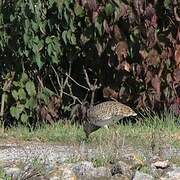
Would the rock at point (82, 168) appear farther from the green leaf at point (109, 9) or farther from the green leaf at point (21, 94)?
the green leaf at point (21, 94)

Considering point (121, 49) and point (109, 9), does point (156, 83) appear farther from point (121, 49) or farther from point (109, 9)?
point (109, 9)

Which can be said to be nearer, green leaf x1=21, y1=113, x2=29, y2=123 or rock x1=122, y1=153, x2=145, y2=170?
rock x1=122, y1=153, x2=145, y2=170

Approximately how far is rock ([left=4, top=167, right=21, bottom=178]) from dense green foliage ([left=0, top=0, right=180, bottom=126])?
137 inches

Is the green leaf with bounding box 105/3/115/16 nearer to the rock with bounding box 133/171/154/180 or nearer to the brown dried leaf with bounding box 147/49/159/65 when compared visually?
the brown dried leaf with bounding box 147/49/159/65

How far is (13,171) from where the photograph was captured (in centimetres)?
703

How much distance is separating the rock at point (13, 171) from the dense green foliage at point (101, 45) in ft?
11.4

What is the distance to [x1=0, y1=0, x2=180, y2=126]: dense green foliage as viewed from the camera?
10219 mm

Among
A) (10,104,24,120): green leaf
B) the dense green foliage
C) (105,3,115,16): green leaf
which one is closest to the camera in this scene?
(105,3,115,16): green leaf

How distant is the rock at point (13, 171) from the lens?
6.93 meters

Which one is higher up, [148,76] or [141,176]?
[148,76]

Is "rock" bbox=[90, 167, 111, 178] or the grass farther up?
the grass

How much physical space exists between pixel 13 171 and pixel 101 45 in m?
3.86

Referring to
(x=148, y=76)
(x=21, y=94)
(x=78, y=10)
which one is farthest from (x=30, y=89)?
(x=148, y=76)

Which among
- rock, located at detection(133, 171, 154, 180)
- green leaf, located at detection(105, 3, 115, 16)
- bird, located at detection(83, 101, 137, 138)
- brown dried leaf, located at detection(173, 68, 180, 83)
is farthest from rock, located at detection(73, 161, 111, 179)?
brown dried leaf, located at detection(173, 68, 180, 83)
